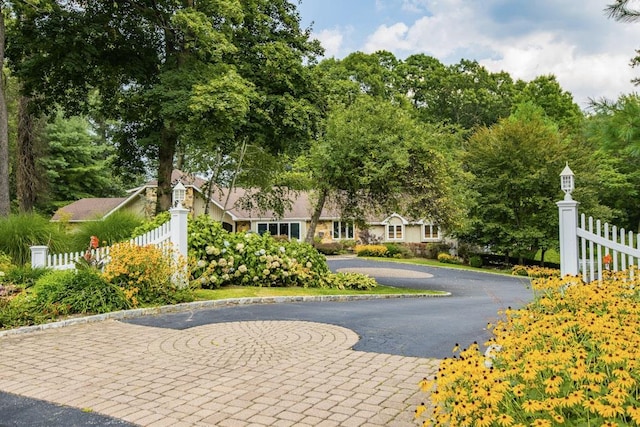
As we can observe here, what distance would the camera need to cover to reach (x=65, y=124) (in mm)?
33250

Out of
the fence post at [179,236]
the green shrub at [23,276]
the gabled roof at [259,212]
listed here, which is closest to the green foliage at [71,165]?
the gabled roof at [259,212]

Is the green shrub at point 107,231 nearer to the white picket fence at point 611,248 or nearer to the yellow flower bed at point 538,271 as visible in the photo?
the yellow flower bed at point 538,271

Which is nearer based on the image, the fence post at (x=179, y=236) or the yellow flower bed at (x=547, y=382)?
the yellow flower bed at (x=547, y=382)

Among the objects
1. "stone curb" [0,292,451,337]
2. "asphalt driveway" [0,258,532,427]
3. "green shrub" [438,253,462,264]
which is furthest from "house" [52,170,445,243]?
"asphalt driveway" [0,258,532,427]

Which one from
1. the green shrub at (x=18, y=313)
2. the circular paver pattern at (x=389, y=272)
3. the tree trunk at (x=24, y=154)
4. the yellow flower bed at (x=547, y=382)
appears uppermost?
the tree trunk at (x=24, y=154)

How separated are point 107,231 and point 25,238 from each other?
1.78m

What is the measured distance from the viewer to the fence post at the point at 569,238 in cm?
652

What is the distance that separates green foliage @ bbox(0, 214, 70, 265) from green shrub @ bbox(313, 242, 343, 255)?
21.3 metres

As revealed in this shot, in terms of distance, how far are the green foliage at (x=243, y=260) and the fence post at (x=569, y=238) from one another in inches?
257

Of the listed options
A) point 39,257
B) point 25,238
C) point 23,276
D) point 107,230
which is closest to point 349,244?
point 107,230

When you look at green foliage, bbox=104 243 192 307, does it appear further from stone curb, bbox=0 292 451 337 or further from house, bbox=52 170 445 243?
house, bbox=52 170 445 243

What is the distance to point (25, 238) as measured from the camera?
1084cm

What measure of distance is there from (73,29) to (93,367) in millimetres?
13228

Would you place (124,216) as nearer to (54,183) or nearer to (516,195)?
(516,195)
